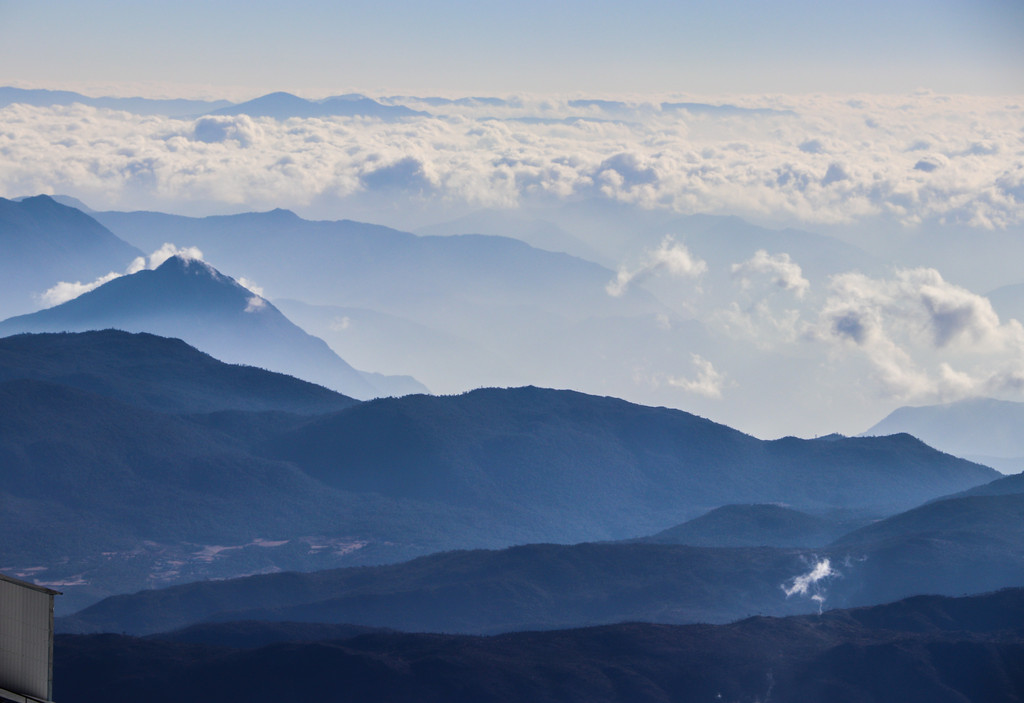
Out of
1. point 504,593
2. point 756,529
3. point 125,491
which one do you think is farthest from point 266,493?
point 756,529

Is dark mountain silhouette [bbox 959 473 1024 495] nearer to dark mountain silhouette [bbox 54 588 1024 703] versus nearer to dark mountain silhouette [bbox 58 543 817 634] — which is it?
dark mountain silhouette [bbox 58 543 817 634]

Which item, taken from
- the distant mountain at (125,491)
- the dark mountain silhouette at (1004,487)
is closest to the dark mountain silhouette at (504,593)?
the distant mountain at (125,491)

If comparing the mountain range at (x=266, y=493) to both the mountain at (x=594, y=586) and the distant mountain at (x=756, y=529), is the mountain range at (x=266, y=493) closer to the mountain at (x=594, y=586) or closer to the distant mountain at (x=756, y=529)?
the distant mountain at (x=756, y=529)

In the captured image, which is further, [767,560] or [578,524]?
[578,524]

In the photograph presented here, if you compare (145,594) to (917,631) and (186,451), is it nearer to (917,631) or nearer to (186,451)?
(186,451)

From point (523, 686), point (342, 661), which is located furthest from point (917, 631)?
point (342, 661)

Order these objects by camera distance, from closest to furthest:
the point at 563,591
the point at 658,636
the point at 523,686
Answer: the point at 523,686, the point at 658,636, the point at 563,591

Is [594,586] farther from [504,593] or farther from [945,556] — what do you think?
[945,556]
